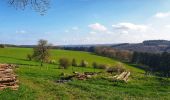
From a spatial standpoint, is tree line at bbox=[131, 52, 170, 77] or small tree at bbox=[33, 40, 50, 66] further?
tree line at bbox=[131, 52, 170, 77]

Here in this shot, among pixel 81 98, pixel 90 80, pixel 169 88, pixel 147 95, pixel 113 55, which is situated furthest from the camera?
pixel 113 55

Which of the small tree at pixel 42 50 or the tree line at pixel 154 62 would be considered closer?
the small tree at pixel 42 50

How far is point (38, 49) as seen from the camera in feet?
280

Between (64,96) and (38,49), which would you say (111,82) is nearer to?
(64,96)

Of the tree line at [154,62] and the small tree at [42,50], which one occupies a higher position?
the small tree at [42,50]

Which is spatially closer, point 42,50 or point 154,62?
point 42,50

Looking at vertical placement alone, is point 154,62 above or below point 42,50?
below

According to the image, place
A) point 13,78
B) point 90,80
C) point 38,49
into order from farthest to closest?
point 38,49 → point 90,80 → point 13,78

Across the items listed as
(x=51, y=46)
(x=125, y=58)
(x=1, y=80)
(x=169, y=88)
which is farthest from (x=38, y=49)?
(x=125, y=58)

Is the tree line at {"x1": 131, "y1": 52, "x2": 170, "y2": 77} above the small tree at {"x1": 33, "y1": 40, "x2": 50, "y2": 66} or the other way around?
the other way around

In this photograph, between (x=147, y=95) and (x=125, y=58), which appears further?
(x=125, y=58)

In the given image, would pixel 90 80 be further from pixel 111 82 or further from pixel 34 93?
pixel 34 93

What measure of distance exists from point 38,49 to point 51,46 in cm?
379

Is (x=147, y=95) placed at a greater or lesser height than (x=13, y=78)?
lesser
